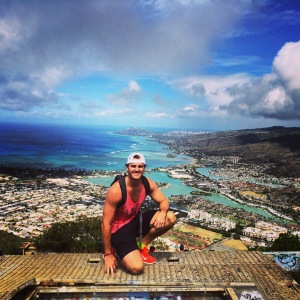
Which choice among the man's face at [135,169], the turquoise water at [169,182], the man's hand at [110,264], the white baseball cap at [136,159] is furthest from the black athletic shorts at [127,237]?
the turquoise water at [169,182]

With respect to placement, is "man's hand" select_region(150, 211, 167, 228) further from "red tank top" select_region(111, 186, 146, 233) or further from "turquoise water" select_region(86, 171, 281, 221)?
"turquoise water" select_region(86, 171, 281, 221)

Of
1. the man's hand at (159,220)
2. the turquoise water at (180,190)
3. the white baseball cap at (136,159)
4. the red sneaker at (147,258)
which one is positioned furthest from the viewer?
the turquoise water at (180,190)

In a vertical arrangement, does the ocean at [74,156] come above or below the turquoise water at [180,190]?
above

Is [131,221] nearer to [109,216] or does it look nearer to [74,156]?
[109,216]

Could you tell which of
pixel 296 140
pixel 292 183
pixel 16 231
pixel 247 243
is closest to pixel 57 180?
pixel 16 231

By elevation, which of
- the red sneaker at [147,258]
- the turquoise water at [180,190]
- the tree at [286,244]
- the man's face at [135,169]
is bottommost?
the turquoise water at [180,190]

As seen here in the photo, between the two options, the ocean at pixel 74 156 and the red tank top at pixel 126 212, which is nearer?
the red tank top at pixel 126 212

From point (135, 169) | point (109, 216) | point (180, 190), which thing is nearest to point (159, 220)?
point (109, 216)

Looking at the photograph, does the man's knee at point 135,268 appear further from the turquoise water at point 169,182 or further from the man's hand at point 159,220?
the turquoise water at point 169,182
